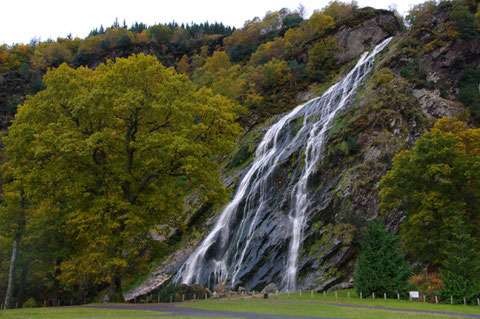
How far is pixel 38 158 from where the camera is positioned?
2012 cm

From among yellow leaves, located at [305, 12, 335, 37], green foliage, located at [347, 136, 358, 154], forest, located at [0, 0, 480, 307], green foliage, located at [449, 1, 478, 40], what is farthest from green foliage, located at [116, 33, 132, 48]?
green foliage, located at [347, 136, 358, 154]

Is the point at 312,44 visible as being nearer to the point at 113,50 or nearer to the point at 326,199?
the point at 326,199

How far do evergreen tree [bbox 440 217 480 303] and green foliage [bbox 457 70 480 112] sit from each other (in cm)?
2868

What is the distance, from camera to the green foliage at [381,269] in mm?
23203

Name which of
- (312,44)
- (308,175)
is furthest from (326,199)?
(312,44)

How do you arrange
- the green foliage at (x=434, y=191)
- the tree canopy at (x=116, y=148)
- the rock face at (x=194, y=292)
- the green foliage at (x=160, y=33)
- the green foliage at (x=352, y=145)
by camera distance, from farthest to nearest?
the green foliage at (x=160, y=33) < the green foliage at (x=352, y=145) < the rock face at (x=194, y=292) < the green foliage at (x=434, y=191) < the tree canopy at (x=116, y=148)

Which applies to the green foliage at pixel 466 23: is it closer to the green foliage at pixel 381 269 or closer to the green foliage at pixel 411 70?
the green foliage at pixel 411 70

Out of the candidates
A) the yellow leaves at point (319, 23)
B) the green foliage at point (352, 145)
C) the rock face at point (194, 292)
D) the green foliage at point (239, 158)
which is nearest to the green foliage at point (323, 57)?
the yellow leaves at point (319, 23)

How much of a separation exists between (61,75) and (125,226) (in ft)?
31.0

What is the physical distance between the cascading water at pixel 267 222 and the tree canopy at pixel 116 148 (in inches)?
455

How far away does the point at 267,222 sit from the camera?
3462cm

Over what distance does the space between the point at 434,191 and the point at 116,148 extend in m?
21.8

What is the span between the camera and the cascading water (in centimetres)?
3125

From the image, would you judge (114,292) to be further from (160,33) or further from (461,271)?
(160,33)
